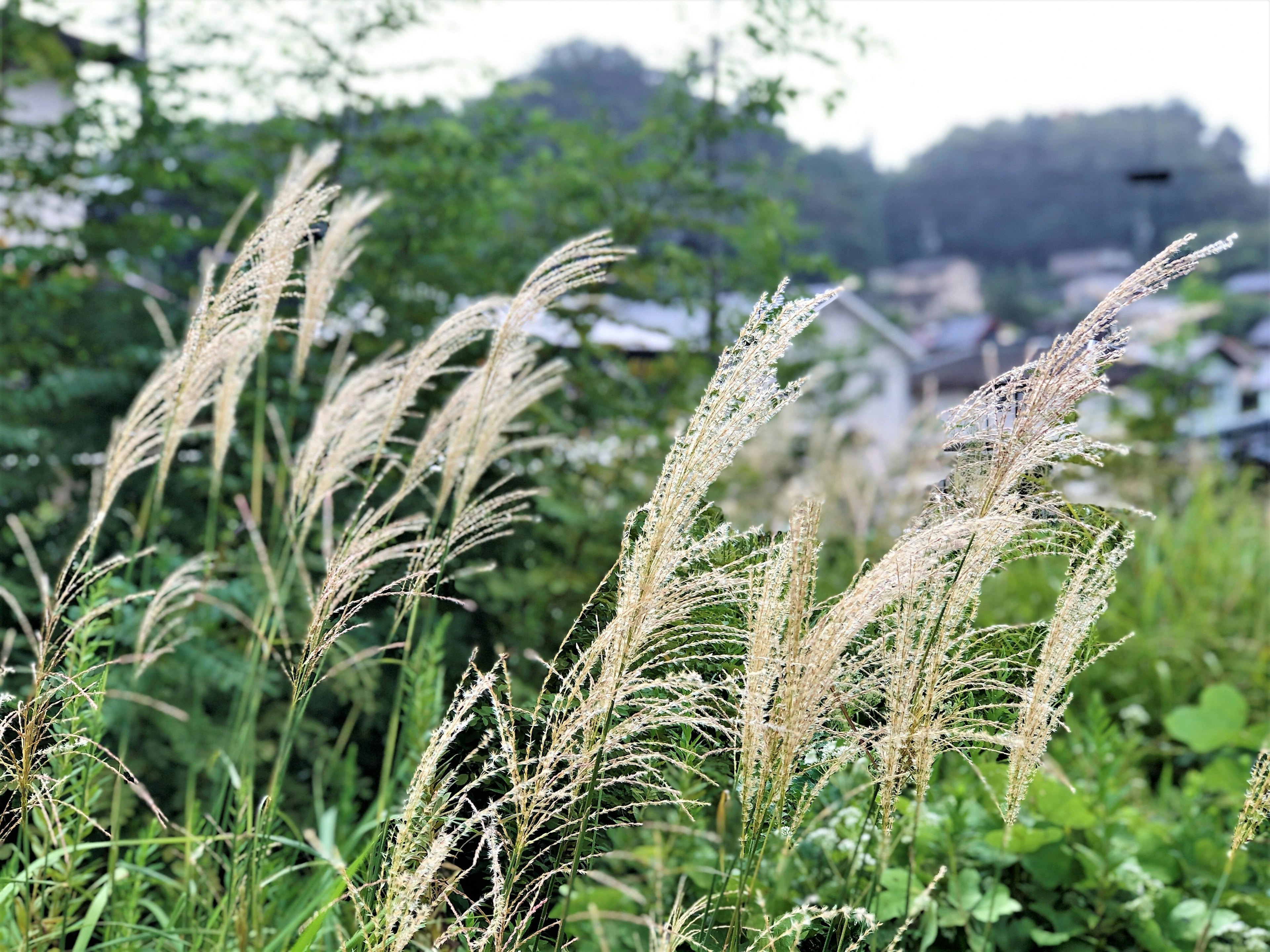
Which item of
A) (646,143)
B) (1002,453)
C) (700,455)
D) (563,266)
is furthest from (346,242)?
(646,143)

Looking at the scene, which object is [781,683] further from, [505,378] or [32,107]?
[32,107]

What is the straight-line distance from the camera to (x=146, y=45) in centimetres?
379

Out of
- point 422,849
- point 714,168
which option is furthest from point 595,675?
point 714,168

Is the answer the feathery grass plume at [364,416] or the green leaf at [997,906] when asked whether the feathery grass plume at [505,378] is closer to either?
the feathery grass plume at [364,416]

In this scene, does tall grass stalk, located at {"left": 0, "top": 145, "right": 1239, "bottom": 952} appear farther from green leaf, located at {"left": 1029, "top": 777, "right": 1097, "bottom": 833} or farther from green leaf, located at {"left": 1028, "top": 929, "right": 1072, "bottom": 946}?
green leaf, located at {"left": 1029, "top": 777, "right": 1097, "bottom": 833}

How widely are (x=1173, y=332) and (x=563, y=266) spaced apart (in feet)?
32.3

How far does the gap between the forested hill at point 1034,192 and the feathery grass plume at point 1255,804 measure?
3415cm

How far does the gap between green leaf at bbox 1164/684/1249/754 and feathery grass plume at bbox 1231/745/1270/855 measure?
1995 millimetres

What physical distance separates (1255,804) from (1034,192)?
5250 centimetres

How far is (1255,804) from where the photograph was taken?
130 centimetres

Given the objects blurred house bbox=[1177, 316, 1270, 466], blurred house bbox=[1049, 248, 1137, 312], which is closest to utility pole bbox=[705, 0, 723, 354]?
blurred house bbox=[1177, 316, 1270, 466]

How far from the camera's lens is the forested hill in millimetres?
40125

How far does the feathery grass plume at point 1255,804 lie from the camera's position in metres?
1.29

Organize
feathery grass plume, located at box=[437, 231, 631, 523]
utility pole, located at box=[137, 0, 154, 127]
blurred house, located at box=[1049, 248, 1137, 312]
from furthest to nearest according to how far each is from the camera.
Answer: blurred house, located at box=[1049, 248, 1137, 312], utility pole, located at box=[137, 0, 154, 127], feathery grass plume, located at box=[437, 231, 631, 523]
